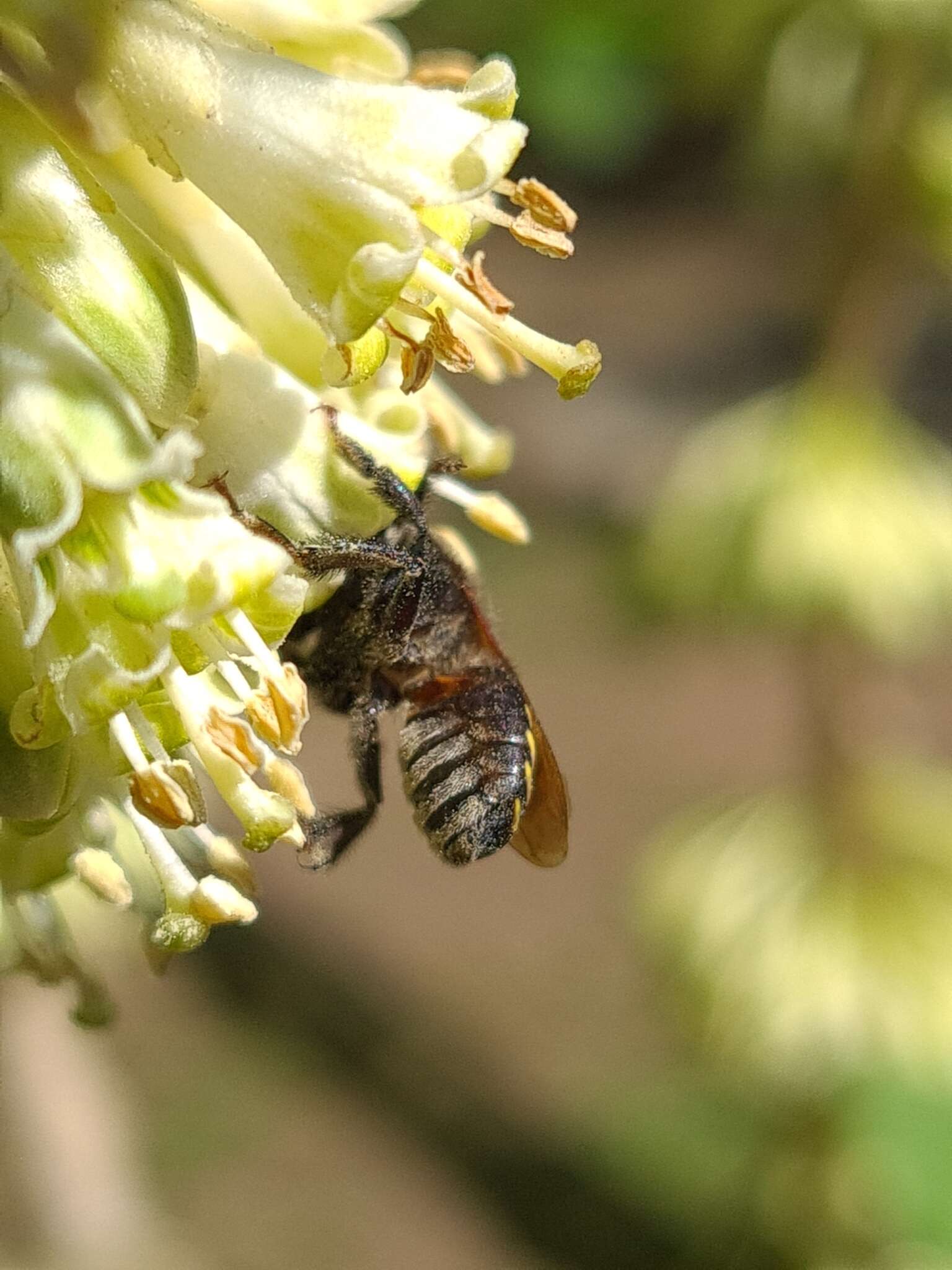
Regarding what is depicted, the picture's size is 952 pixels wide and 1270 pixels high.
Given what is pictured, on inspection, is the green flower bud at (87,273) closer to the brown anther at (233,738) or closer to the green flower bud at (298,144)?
the green flower bud at (298,144)

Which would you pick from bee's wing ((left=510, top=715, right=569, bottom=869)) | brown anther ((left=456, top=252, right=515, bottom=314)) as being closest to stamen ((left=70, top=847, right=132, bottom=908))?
brown anther ((left=456, top=252, right=515, bottom=314))

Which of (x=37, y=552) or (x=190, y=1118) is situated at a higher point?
(x=37, y=552)

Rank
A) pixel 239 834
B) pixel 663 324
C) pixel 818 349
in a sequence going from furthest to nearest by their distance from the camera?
pixel 663 324
pixel 239 834
pixel 818 349

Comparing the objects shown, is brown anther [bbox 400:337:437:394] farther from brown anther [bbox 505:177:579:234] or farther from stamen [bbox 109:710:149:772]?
stamen [bbox 109:710:149:772]

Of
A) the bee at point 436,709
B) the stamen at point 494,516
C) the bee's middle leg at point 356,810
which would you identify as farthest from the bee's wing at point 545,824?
the stamen at point 494,516

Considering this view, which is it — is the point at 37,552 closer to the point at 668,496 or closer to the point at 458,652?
the point at 458,652

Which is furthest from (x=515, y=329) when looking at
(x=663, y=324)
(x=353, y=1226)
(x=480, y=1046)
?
(x=663, y=324)
